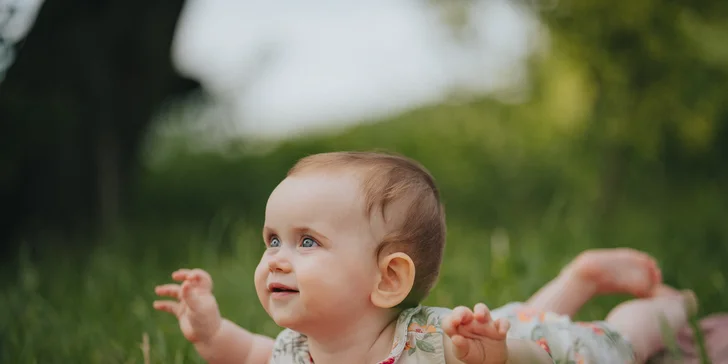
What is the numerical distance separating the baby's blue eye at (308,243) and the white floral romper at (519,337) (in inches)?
9.7

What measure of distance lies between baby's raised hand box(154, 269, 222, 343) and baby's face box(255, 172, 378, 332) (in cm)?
26

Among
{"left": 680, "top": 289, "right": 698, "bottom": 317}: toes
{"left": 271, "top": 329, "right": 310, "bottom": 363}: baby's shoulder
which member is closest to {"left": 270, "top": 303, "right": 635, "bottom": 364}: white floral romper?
{"left": 271, "top": 329, "right": 310, "bottom": 363}: baby's shoulder

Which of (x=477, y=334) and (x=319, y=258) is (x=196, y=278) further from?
(x=477, y=334)

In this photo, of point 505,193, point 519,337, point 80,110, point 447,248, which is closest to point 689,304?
point 519,337

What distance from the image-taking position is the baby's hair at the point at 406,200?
159 centimetres

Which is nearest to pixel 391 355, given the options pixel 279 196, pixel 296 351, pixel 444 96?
pixel 296 351

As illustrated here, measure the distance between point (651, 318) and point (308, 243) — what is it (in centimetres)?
111

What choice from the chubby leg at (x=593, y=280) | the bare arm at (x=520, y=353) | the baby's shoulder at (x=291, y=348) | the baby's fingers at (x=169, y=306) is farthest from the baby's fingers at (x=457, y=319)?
the chubby leg at (x=593, y=280)

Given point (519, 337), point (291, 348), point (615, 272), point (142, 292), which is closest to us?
point (291, 348)

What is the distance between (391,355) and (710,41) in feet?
13.0

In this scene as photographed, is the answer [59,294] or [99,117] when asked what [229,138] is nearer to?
[99,117]

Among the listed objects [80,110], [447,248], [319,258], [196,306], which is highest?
[319,258]

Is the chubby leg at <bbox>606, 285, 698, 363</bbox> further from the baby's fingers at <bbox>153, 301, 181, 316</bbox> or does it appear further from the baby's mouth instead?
the baby's fingers at <bbox>153, 301, 181, 316</bbox>

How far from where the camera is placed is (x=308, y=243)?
158 centimetres
